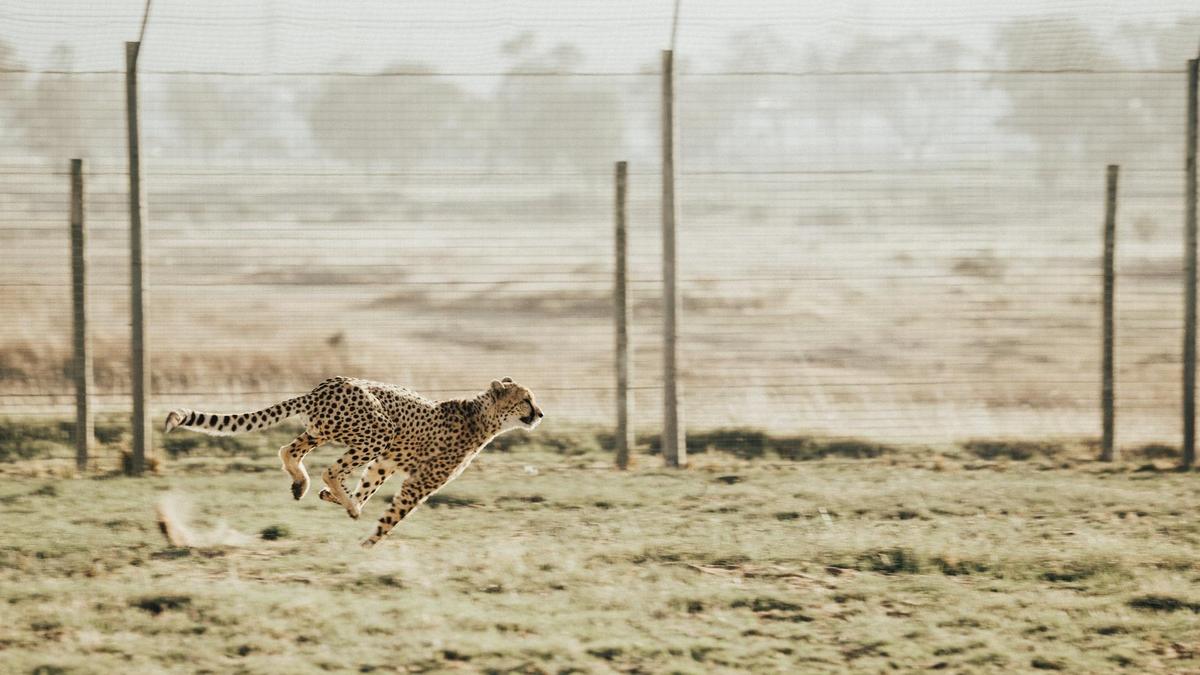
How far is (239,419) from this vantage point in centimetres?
457

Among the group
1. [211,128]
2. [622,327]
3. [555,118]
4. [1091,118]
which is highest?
[1091,118]

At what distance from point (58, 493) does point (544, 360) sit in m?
7.01

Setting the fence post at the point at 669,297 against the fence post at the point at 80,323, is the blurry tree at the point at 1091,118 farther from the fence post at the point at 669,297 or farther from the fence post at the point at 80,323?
the fence post at the point at 80,323

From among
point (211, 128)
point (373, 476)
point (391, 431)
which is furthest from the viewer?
point (211, 128)

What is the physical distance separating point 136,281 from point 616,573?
10.6 feet

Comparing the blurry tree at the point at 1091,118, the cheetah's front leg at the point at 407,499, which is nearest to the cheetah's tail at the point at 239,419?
the cheetah's front leg at the point at 407,499

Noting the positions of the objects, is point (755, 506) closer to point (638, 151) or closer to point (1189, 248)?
point (1189, 248)

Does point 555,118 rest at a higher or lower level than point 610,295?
higher

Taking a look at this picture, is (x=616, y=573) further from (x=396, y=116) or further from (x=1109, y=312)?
(x=396, y=116)

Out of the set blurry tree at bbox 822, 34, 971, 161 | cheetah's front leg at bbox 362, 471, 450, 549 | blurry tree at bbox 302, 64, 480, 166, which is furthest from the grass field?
blurry tree at bbox 302, 64, 480, 166

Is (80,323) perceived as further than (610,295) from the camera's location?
No

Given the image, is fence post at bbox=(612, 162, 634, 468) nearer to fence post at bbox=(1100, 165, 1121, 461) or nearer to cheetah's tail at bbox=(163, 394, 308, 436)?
cheetah's tail at bbox=(163, 394, 308, 436)

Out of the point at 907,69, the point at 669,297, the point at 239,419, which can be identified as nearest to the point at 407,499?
the point at 239,419

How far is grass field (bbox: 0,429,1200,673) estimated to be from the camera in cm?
371
